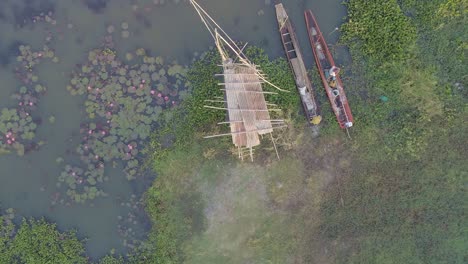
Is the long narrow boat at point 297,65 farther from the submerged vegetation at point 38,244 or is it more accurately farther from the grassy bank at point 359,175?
the submerged vegetation at point 38,244

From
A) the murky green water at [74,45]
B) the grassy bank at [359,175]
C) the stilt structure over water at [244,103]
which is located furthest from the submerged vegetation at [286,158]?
the stilt structure over water at [244,103]

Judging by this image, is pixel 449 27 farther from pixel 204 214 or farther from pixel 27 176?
pixel 27 176

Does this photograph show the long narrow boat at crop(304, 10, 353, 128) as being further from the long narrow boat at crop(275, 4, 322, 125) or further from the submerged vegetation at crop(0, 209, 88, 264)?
the submerged vegetation at crop(0, 209, 88, 264)

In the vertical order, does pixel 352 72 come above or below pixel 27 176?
above

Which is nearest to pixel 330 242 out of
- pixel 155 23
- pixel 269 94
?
pixel 269 94

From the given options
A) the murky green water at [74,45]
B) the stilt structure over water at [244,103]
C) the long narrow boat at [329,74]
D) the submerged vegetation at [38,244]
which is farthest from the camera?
the murky green water at [74,45]

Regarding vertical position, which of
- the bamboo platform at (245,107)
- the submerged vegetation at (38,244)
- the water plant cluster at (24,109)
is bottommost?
the submerged vegetation at (38,244)

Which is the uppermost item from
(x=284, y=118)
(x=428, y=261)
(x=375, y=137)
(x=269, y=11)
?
(x=269, y=11)

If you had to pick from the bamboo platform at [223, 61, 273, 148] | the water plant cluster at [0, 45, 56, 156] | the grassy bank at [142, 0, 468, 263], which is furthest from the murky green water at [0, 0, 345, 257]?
the bamboo platform at [223, 61, 273, 148]
